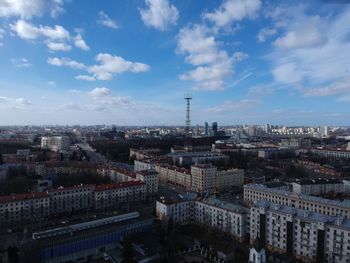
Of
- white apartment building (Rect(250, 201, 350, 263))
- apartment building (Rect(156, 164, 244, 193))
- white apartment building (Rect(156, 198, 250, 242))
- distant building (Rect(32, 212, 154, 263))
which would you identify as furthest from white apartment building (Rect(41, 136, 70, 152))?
white apartment building (Rect(250, 201, 350, 263))

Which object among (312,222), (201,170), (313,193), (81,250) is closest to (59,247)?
(81,250)

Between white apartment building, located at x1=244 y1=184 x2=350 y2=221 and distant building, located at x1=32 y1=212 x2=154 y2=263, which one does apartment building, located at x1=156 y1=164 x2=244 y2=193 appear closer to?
white apartment building, located at x1=244 y1=184 x2=350 y2=221

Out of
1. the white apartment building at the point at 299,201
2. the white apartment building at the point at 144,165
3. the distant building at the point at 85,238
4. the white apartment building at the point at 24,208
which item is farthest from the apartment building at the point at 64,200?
the white apartment building at the point at 144,165

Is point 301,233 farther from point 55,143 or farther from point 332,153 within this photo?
point 55,143

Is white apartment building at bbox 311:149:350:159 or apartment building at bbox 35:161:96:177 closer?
apartment building at bbox 35:161:96:177

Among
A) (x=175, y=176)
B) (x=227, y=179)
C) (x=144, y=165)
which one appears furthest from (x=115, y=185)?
(x=144, y=165)

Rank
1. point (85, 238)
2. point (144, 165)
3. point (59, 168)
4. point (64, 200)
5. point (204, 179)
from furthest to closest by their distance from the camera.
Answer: point (144, 165), point (59, 168), point (204, 179), point (64, 200), point (85, 238)

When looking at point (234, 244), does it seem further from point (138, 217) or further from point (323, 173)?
point (323, 173)
